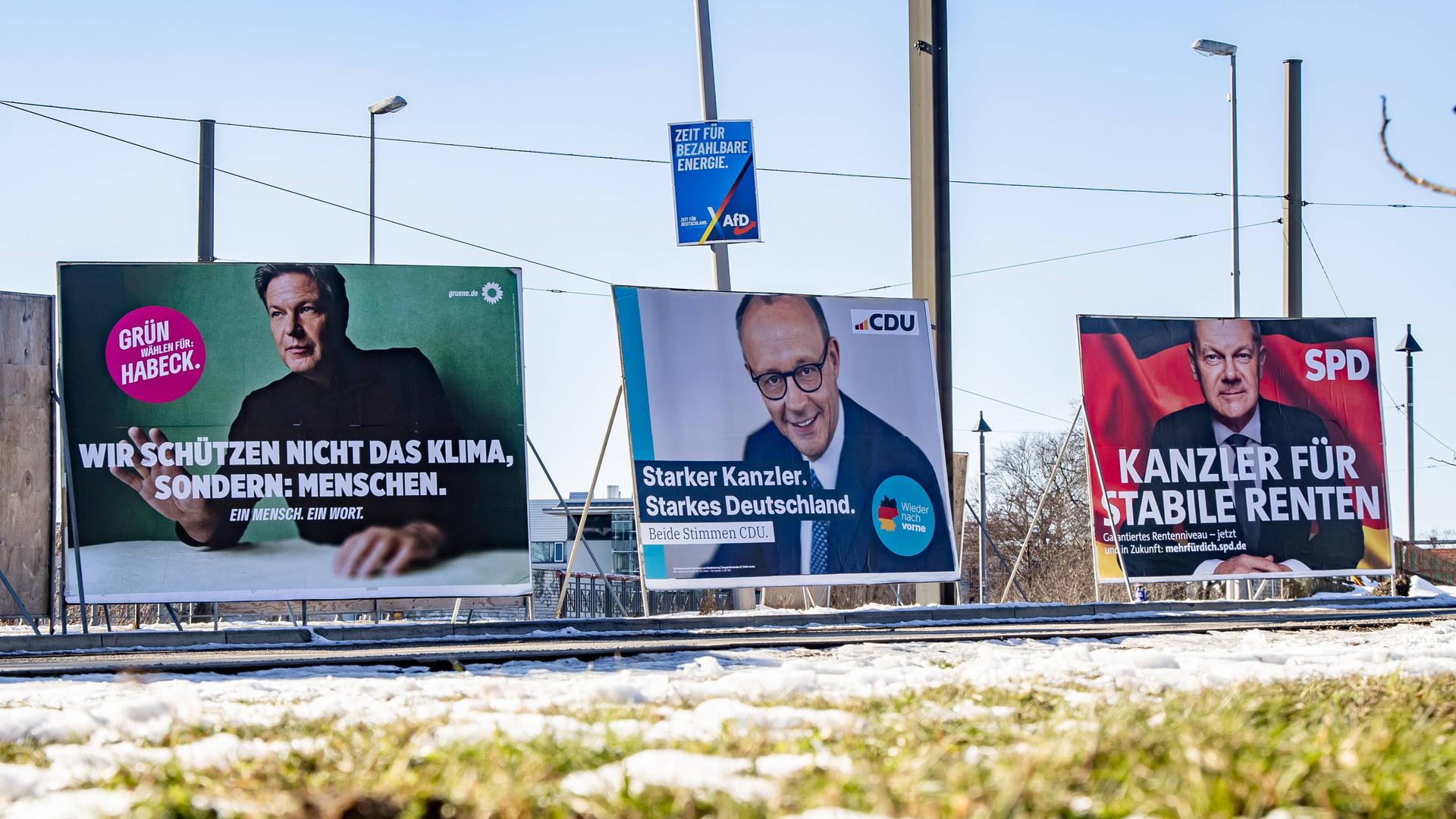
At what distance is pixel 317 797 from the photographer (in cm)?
308

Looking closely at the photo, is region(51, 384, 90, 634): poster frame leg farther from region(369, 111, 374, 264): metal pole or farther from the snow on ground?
region(369, 111, 374, 264): metal pole

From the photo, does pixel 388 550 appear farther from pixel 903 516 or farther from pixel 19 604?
pixel 903 516

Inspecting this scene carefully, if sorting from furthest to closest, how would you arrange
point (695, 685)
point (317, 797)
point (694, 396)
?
point (694, 396)
point (695, 685)
point (317, 797)

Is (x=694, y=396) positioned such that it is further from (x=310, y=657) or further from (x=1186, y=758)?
(x=1186, y=758)

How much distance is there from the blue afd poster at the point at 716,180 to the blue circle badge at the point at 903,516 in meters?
3.68

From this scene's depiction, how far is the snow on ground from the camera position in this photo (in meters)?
3.65

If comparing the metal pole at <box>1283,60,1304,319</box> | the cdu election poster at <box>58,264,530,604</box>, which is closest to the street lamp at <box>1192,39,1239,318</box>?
the metal pole at <box>1283,60,1304,319</box>

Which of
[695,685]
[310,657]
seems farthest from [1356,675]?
[310,657]

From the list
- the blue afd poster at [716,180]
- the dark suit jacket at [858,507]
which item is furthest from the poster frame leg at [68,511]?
the blue afd poster at [716,180]

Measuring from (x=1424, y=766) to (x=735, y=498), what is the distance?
11.2 meters

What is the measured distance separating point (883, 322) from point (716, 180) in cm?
288

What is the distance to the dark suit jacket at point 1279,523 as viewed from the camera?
16.6 meters

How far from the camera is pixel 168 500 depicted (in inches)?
514

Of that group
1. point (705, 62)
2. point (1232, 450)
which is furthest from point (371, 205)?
point (1232, 450)
